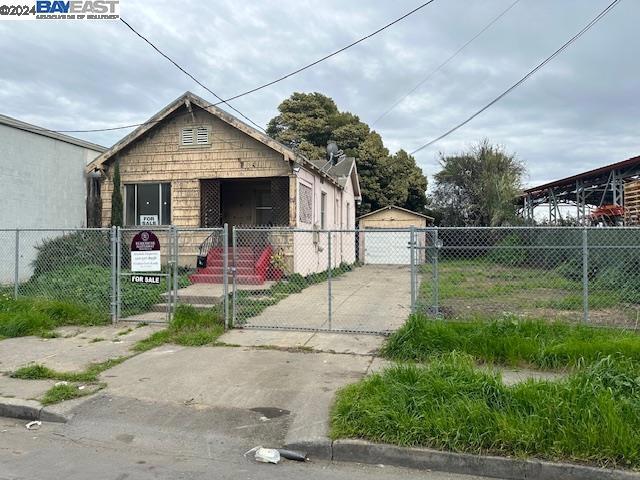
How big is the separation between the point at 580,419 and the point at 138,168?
14173 mm

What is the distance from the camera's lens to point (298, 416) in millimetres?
5051

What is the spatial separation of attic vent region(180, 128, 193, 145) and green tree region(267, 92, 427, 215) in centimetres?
1688

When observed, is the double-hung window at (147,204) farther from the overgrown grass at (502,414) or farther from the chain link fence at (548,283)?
the overgrown grass at (502,414)

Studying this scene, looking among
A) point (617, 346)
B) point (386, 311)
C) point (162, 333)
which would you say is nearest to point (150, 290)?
Answer: point (162, 333)

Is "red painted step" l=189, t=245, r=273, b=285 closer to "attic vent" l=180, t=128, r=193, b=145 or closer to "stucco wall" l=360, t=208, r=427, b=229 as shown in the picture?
"attic vent" l=180, t=128, r=193, b=145

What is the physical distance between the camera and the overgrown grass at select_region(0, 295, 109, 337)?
8695mm

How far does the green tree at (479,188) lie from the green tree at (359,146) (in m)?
1.69

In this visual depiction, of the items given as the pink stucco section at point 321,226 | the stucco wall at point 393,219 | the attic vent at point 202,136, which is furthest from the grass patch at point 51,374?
the stucco wall at point 393,219

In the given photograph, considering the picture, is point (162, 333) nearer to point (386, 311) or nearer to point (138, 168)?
point (386, 311)

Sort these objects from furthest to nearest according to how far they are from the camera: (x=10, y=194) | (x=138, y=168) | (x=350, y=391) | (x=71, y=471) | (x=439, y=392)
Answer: (x=138, y=168) < (x=10, y=194) < (x=350, y=391) < (x=439, y=392) < (x=71, y=471)

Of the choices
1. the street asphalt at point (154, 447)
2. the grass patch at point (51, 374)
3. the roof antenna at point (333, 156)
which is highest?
the roof antenna at point (333, 156)

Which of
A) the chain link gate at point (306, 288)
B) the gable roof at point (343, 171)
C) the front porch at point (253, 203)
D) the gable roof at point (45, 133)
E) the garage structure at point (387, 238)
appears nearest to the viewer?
the chain link gate at point (306, 288)

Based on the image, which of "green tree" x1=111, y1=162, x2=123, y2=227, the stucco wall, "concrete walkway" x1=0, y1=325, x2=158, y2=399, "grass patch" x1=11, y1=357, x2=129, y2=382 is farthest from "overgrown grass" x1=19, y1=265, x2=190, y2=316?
the stucco wall

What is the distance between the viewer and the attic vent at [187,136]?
1528 cm
